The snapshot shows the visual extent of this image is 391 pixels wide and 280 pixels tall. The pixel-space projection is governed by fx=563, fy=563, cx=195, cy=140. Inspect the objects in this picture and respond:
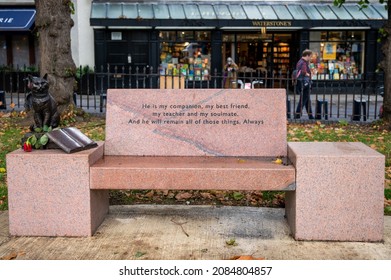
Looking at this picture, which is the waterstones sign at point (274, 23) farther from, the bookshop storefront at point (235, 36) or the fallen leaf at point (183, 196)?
the fallen leaf at point (183, 196)

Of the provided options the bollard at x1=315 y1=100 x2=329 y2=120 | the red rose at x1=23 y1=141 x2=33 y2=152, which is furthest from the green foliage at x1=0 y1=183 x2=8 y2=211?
the bollard at x1=315 y1=100 x2=329 y2=120

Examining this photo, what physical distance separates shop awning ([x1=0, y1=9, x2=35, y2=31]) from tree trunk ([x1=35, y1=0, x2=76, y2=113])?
11262 mm

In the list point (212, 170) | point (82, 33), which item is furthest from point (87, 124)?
point (82, 33)

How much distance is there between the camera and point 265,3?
23.9 meters

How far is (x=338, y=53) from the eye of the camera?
24.5m

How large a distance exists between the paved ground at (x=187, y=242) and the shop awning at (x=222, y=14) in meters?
17.3

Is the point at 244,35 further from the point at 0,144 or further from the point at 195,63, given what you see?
the point at 0,144

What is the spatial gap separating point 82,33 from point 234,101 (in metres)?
18.6

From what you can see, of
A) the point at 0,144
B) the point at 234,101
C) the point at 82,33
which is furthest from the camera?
the point at 82,33

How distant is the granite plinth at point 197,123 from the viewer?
19.9 feet

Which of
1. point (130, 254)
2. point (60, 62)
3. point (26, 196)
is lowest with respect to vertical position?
point (130, 254)

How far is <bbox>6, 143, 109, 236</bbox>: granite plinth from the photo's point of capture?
17.2 feet

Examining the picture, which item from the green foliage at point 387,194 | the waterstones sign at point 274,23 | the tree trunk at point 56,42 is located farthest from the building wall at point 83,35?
the green foliage at point 387,194

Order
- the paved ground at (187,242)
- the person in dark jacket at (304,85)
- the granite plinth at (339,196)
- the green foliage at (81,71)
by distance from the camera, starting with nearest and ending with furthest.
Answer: the paved ground at (187,242) → the granite plinth at (339,196) → the person in dark jacket at (304,85) → the green foliage at (81,71)
